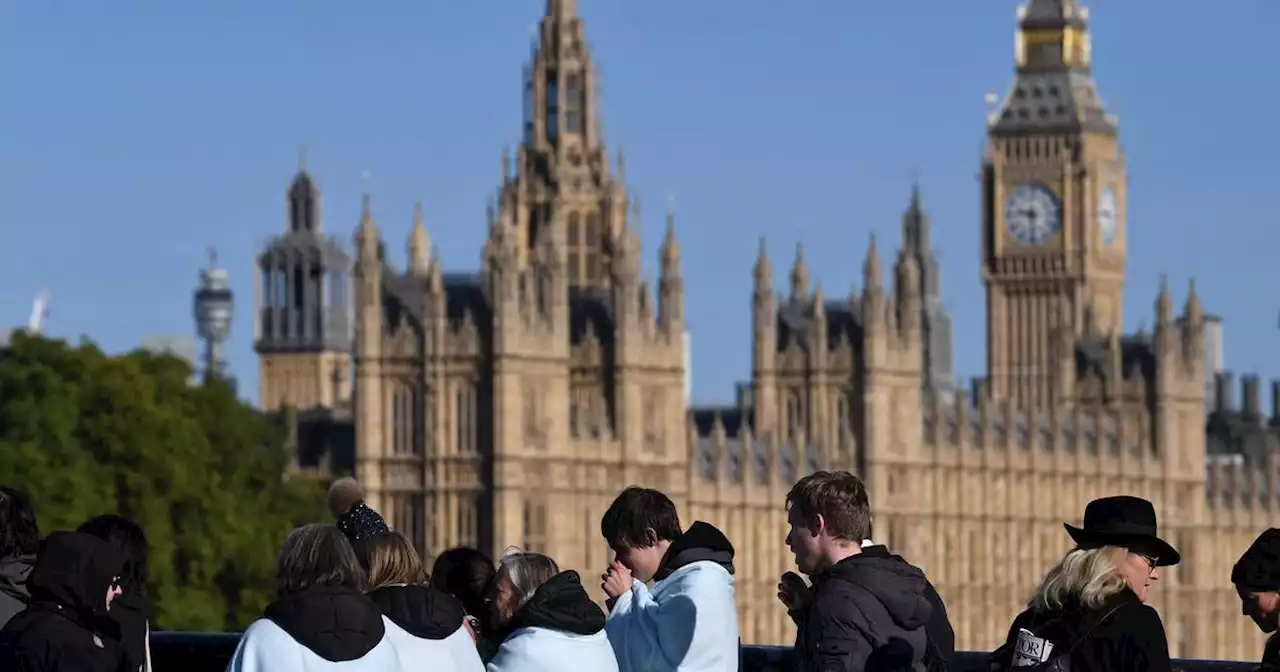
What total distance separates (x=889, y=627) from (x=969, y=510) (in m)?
92.2

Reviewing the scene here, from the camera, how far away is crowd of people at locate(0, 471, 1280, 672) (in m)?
15.2

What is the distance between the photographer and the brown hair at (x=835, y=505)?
1597 cm

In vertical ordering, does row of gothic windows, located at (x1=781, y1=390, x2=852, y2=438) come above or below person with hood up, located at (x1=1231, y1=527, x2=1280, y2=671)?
above

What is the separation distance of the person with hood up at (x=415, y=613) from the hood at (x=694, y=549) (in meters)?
0.83

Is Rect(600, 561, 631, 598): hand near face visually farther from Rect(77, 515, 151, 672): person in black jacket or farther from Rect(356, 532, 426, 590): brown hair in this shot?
Rect(77, 515, 151, 672): person in black jacket

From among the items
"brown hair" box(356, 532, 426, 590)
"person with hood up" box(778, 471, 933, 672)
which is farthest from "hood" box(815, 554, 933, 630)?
"brown hair" box(356, 532, 426, 590)

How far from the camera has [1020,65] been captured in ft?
437

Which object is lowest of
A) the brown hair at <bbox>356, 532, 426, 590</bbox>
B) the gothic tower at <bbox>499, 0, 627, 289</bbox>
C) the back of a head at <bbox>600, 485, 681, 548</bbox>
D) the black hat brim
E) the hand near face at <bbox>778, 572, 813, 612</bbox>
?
the hand near face at <bbox>778, 572, 813, 612</bbox>

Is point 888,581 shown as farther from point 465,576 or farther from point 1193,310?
point 1193,310

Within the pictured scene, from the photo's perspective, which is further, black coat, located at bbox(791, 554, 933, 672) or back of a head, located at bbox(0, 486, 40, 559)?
back of a head, located at bbox(0, 486, 40, 559)

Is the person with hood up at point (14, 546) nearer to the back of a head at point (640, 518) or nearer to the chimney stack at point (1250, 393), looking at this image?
the back of a head at point (640, 518)

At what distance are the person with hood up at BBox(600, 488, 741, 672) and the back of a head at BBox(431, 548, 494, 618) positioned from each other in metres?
2.34

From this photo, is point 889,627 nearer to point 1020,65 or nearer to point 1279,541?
point 1279,541

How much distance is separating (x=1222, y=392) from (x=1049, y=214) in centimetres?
1715
